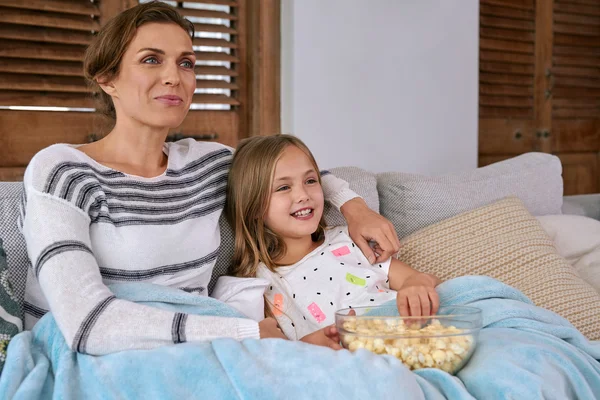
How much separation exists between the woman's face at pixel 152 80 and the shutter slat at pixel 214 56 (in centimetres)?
139

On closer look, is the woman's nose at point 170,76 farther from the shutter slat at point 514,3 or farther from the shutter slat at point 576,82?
the shutter slat at point 576,82

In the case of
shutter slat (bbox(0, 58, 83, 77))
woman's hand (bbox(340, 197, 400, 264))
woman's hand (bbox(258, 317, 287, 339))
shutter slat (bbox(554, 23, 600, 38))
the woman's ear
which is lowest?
woman's hand (bbox(258, 317, 287, 339))

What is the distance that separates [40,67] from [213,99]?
0.70 m

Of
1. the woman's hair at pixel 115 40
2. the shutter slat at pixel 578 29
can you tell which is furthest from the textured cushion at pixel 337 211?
the shutter slat at pixel 578 29

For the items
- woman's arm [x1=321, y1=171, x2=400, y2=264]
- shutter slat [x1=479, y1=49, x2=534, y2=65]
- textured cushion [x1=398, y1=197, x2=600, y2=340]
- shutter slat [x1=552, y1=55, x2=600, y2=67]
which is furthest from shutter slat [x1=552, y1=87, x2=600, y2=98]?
woman's arm [x1=321, y1=171, x2=400, y2=264]

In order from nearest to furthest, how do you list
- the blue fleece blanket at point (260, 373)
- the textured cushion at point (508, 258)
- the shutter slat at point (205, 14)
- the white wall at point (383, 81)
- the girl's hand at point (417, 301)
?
the blue fleece blanket at point (260, 373) → the girl's hand at point (417, 301) → the textured cushion at point (508, 258) → the shutter slat at point (205, 14) → the white wall at point (383, 81)

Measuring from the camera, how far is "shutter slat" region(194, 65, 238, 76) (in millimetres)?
3023

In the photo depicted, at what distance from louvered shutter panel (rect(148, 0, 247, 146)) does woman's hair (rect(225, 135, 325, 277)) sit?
129cm

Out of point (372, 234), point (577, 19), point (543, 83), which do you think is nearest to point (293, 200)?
point (372, 234)

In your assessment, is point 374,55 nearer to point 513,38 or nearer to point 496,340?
point 513,38

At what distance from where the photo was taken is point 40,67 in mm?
2693

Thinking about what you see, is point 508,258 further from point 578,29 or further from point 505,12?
point 578,29

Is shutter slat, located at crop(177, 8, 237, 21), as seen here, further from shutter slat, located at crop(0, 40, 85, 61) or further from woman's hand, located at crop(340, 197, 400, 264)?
woman's hand, located at crop(340, 197, 400, 264)

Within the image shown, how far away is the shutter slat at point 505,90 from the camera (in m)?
4.09
